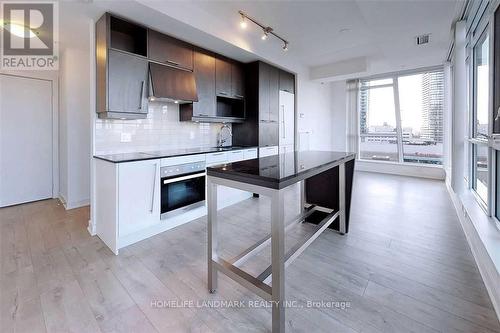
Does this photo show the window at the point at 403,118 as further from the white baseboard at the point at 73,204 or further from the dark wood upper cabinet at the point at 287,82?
the white baseboard at the point at 73,204

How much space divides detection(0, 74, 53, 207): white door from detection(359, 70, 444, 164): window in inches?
306

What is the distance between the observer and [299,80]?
18.2ft

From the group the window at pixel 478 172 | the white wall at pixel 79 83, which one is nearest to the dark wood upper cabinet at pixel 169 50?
the white wall at pixel 79 83

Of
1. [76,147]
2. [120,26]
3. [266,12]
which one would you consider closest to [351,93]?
[266,12]

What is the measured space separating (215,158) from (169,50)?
1.61m

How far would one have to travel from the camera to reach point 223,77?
401 cm

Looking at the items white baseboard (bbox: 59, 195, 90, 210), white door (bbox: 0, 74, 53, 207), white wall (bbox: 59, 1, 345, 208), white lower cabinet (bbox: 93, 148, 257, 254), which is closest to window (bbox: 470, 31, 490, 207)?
white wall (bbox: 59, 1, 345, 208)

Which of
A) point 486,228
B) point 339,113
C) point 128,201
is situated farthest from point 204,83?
point 339,113

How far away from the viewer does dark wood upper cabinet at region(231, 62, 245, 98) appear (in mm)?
4215

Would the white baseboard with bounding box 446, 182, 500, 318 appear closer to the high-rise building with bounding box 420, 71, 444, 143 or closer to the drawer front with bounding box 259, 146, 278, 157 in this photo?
the drawer front with bounding box 259, 146, 278, 157

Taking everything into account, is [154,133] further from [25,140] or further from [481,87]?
[481,87]

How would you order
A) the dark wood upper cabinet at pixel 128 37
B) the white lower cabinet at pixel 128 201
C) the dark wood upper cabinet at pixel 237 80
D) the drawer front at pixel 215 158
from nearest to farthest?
the white lower cabinet at pixel 128 201 < the dark wood upper cabinet at pixel 128 37 < the drawer front at pixel 215 158 < the dark wood upper cabinet at pixel 237 80

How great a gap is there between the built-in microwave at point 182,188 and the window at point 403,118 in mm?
5973

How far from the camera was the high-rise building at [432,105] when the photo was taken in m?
5.91
